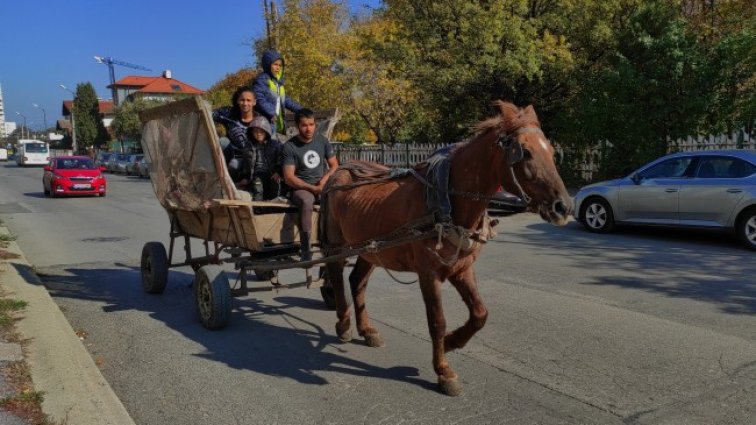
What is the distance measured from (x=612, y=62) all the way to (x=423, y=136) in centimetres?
1239

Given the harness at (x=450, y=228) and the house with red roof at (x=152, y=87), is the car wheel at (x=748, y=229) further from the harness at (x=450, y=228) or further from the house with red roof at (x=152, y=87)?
the house with red roof at (x=152, y=87)

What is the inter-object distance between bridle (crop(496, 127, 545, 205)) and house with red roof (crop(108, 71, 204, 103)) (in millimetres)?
86994

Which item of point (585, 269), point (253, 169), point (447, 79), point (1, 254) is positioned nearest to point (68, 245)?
point (1, 254)

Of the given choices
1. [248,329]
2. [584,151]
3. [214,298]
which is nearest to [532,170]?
[214,298]

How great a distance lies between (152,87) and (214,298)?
101009 mm

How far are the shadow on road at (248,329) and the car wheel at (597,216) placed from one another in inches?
293

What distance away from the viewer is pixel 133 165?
4259 cm

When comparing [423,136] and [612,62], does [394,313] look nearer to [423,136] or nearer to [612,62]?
[612,62]

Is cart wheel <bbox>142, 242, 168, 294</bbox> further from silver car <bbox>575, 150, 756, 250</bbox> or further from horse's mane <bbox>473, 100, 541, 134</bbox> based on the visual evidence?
silver car <bbox>575, 150, 756, 250</bbox>

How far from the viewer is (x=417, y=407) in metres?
4.14

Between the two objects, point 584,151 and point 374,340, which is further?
point 584,151

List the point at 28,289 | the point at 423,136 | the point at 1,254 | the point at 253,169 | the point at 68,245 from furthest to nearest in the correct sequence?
the point at 423,136 < the point at 68,245 < the point at 1,254 < the point at 28,289 < the point at 253,169

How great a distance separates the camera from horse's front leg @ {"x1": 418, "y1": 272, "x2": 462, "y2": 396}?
4297 mm

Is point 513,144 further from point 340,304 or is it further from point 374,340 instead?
point 340,304
